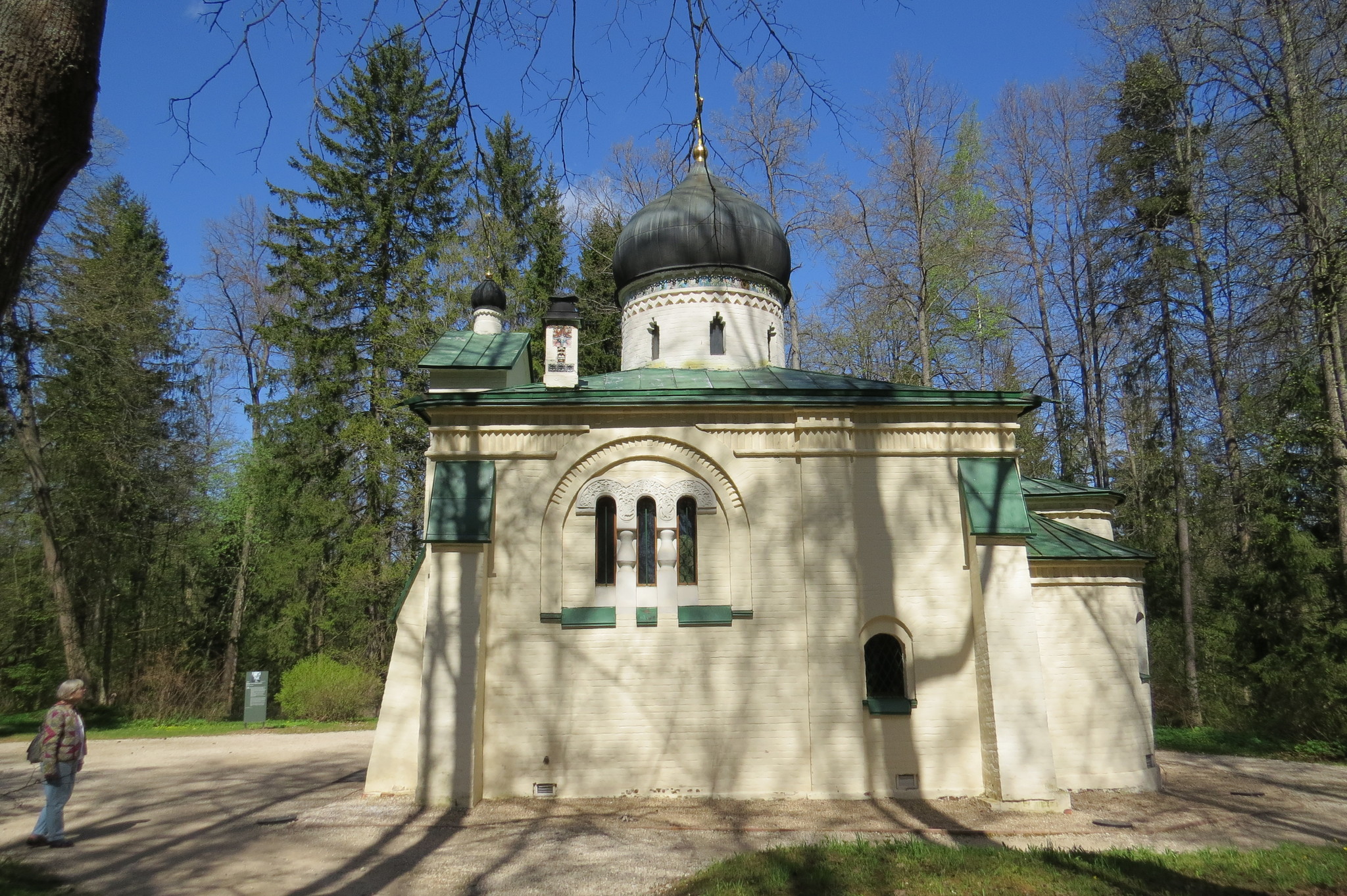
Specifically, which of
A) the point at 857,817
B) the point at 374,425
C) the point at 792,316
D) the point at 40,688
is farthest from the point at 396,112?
the point at 857,817

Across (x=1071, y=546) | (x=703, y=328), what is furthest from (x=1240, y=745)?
(x=703, y=328)

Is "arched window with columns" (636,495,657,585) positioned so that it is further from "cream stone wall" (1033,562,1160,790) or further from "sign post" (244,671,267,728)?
"sign post" (244,671,267,728)

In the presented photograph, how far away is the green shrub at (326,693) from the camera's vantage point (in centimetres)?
2075

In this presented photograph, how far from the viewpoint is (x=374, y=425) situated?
76.4ft

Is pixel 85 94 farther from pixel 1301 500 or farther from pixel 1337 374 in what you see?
pixel 1301 500

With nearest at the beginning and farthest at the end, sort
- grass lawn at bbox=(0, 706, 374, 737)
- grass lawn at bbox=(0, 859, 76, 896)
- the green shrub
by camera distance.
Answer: grass lawn at bbox=(0, 859, 76, 896) < grass lawn at bbox=(0, 706, 374, 737) < the green shrub

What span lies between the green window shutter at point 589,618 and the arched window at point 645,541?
1.89ft

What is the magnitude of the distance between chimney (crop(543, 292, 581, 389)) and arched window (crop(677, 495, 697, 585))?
2270 mm

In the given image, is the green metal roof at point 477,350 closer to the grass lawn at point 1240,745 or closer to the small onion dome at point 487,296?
the small onion dome at point 487,296

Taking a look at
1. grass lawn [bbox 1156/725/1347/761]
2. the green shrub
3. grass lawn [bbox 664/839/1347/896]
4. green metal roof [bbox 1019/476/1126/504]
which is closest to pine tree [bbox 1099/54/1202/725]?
grass lawn [bbox 1156/725/1347/761]

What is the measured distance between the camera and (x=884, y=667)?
1073cm

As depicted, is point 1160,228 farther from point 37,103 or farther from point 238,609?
point 238,609

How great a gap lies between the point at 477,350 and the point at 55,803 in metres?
7.49

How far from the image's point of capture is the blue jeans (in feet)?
26.8
